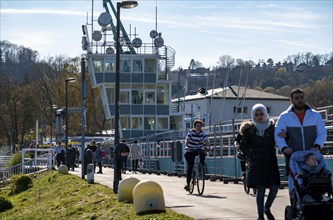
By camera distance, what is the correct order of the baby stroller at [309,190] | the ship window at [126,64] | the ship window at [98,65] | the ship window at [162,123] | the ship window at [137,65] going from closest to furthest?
the baby stroller at [309,190]
the ship window at [98,65]
the ship window at [126,64]
the ship window at [137,65]
the ship window at [162,123]

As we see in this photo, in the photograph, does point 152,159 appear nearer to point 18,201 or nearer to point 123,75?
point 18,201

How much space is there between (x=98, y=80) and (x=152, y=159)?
114ft

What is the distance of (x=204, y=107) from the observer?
92.6m

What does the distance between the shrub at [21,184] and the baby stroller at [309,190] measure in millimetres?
33294

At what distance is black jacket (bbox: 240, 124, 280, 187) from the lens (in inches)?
452

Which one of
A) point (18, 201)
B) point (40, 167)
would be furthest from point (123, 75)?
point (18, 201)

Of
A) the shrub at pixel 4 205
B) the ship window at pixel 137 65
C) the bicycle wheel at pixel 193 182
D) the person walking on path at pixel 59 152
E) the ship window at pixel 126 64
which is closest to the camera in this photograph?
the bicycle wheel at pixel 193 182

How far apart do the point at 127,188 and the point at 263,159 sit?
6.27 m

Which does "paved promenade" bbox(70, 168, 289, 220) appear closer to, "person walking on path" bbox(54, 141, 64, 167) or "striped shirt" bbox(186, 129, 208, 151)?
"striped shirt" bbox(186, 129, 208, 151)

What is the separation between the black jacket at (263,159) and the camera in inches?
452

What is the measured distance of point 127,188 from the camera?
17.2 metres

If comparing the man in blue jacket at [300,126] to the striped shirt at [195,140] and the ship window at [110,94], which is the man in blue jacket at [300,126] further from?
the ship window at [110,94]

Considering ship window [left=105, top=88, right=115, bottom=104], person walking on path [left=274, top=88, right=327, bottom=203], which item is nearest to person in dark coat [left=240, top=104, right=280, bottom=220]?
person walking on path [left=274, top=88, right=327, bottom=203]

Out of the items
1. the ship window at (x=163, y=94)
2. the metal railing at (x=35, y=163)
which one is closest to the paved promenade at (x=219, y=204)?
the metal railing at (x=35, y=163)
